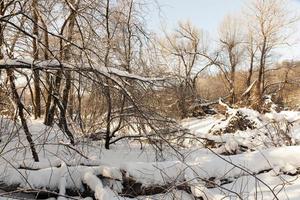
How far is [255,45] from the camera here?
27.9m

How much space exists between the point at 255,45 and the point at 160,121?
23064mm

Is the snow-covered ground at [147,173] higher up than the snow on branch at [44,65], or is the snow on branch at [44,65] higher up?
the snow on branch at [44,65]

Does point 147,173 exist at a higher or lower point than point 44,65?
lower

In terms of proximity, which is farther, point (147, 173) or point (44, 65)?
point (147, 173)

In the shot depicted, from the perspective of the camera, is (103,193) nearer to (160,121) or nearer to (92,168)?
(92,168)

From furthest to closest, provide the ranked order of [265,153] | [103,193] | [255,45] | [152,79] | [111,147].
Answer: [255,45], [111,147], [265,153], [152,79], [103,193]

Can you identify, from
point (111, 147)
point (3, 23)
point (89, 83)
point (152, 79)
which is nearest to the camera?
point (89, 83)

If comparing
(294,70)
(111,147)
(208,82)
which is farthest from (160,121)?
(294,70)

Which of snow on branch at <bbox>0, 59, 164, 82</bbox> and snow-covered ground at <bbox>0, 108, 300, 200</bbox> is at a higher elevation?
snow on branch at <bbox>0, 59, 164, 82</bbox>

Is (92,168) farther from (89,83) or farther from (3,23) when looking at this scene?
(3,23)

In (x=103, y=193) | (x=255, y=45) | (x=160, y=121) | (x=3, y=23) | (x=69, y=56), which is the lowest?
(x=103, y=193)

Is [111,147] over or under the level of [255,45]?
under

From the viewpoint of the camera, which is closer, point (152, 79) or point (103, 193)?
point (103, 193)

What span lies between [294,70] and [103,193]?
1039 inches
